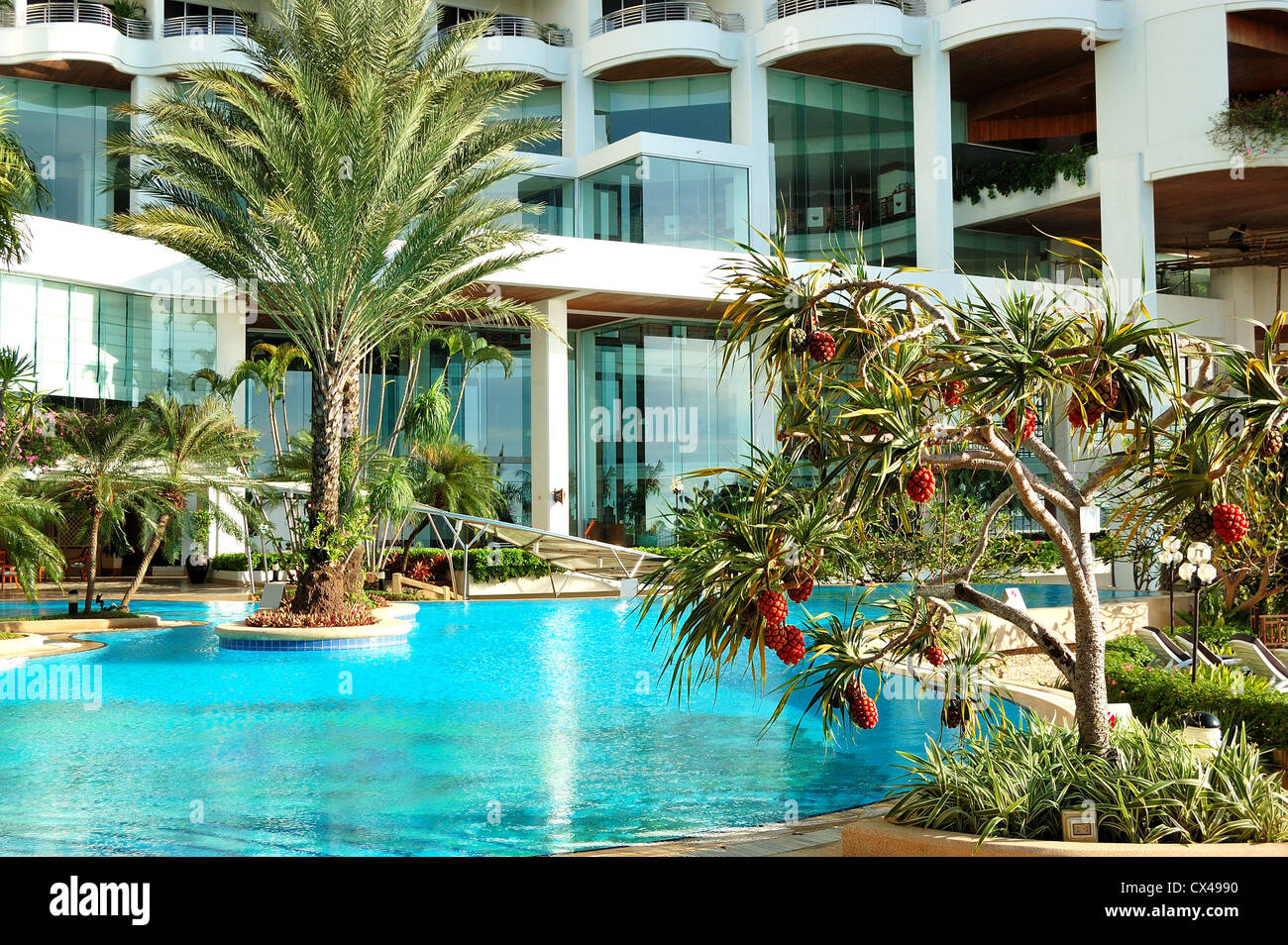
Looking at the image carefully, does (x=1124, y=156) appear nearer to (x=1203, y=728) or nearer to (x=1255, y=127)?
(x=1255, y=127)

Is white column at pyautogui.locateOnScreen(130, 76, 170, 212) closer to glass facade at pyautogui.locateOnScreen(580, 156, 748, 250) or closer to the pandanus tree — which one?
glass facade at pyautogui.locateOnScreen(580, 156, 748, 250)

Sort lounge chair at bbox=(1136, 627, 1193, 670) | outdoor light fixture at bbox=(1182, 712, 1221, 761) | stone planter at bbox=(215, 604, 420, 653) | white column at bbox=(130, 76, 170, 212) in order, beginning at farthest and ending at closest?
white column at bbox=(130, 76, 170, 212) < stone planter at bbox=(215, 604, 420, 653) < lounge chair at bbox=(1136, 627, 1193, 670) < outdoor light fixture at bbox=(1182, 712, 1221, 761)

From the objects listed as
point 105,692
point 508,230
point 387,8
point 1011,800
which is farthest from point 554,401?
point 1011,800

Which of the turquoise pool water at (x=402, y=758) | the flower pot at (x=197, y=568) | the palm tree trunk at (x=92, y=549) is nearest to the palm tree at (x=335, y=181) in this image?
the palm tree trunk at (x=92, y=549)

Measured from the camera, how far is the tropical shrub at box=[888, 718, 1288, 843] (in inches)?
169

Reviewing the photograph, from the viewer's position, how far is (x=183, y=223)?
14.5 m

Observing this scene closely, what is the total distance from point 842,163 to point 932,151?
93.2 inches

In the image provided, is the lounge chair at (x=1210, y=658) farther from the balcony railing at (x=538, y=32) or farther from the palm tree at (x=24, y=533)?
the balcony railing at (x=538, y=32)

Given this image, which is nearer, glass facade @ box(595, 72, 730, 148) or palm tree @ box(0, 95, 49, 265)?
palm tree @ box(0, 95, 49, 265)

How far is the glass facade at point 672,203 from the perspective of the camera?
25016mm

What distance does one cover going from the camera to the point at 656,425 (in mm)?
27812

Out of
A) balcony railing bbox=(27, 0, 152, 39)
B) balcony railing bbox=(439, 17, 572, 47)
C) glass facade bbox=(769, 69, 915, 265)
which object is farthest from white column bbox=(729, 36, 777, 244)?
balcony railing bbox=(27, 0, 152, 39)
